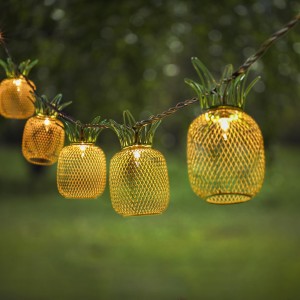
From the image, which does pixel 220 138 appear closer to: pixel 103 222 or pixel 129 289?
pixel 129 289

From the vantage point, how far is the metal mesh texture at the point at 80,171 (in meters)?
1.38

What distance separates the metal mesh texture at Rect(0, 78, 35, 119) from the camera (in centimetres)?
164

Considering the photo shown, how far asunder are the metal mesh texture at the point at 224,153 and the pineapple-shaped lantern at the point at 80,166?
0.37 m

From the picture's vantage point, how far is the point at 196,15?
3.70 m

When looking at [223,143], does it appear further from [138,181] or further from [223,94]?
[138,181]

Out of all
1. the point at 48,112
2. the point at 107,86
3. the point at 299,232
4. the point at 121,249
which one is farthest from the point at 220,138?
the point at 299,232

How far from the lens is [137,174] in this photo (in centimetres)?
124

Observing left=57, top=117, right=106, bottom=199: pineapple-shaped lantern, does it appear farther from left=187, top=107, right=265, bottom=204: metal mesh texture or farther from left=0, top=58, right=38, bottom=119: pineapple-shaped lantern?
left=187, top=107, right=265, bottom=204: metal mesh texture

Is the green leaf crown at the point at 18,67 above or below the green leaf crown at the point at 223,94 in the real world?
above

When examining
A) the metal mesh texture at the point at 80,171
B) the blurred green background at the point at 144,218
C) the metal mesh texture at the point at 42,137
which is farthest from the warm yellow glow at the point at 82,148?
the blurred green background at the point at 144,218

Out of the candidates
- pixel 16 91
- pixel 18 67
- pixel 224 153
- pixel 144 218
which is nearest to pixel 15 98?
pixel 16 91

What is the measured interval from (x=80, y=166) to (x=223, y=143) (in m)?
0.47

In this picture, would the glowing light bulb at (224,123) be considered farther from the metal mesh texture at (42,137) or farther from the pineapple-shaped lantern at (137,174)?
the metal mesh texture at (42,137)

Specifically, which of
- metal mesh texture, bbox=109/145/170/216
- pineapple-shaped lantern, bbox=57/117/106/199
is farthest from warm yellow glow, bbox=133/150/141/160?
pineapple-shaped lantern, bbox=57/117/106/199
